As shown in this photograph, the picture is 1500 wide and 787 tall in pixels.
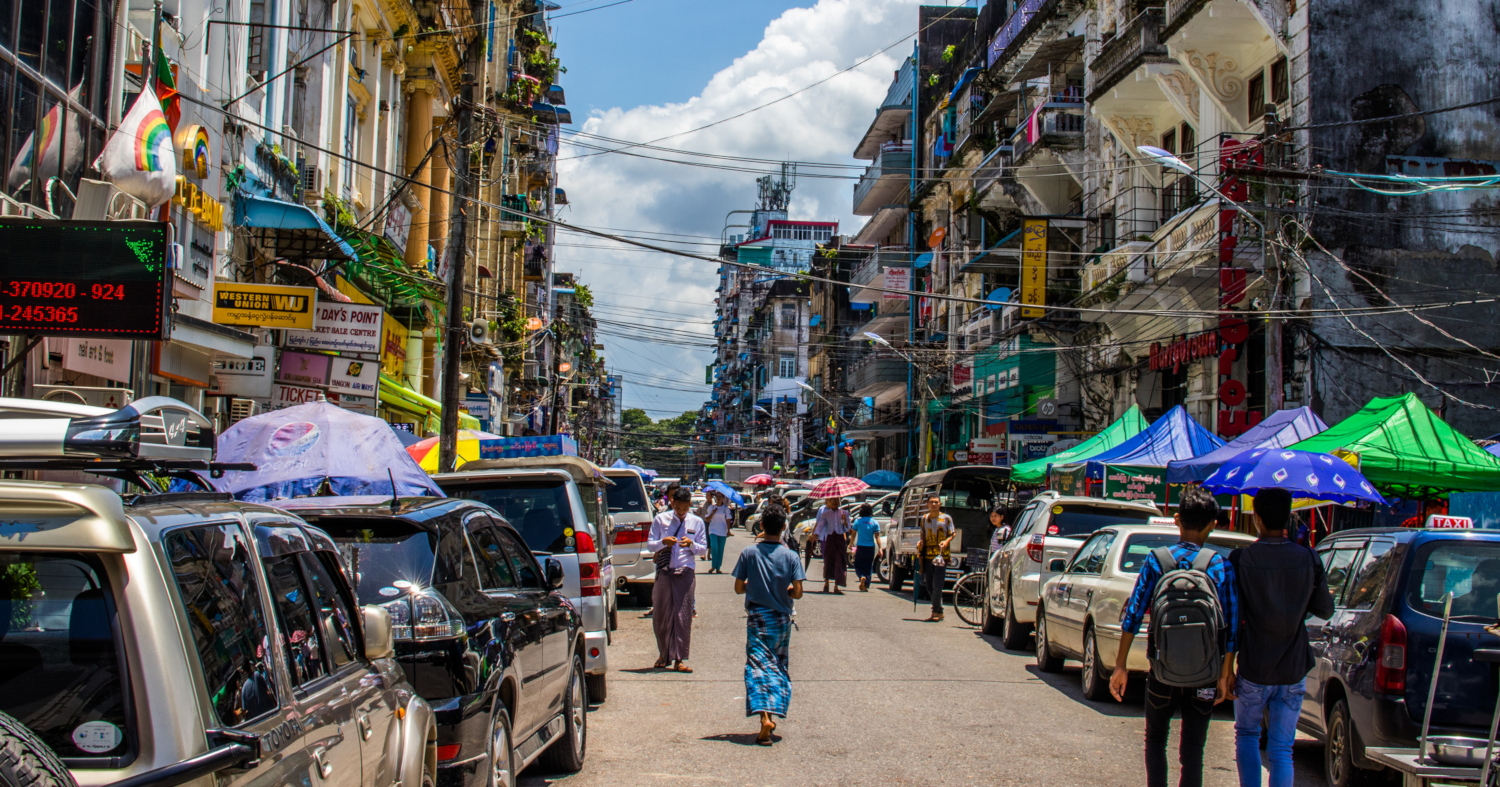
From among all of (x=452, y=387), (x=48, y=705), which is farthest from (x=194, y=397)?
(x=48, y=705)

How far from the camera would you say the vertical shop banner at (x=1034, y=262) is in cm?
3162

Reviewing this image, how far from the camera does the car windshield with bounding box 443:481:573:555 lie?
11.0 metres

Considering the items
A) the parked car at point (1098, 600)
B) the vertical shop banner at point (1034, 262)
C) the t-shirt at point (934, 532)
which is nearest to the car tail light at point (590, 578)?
the parked car at point (1098, 600)

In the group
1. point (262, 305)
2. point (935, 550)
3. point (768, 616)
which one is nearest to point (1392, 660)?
point (768, 616)

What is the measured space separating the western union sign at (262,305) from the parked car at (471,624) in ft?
30.1

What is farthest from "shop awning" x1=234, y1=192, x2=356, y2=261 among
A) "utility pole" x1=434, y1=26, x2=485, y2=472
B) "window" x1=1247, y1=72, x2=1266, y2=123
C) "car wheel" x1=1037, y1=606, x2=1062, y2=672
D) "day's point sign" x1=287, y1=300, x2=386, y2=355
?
"window" x1=1247, y1=72, x2=1266, y2=123

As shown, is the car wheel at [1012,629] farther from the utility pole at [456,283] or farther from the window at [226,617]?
the window at [226,617]

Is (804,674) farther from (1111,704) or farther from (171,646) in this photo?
(171,646)

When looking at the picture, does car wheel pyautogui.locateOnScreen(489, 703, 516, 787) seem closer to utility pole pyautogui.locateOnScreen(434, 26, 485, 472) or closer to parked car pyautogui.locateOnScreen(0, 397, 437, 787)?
parked car pyautogui.locateOnScreen(0, 397, 437, 787)

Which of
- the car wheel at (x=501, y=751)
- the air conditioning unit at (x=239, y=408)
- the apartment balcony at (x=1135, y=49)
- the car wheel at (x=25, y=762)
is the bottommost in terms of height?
the car wheel at (x=501, y=751)

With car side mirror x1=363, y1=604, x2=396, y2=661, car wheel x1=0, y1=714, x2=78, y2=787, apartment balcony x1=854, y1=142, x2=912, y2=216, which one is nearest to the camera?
car wheel x1=0, y1=714, x2=78, y2=787

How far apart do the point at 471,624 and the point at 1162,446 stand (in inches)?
581

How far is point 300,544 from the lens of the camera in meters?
4.66

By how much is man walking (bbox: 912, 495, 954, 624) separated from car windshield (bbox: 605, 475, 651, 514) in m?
4.17
